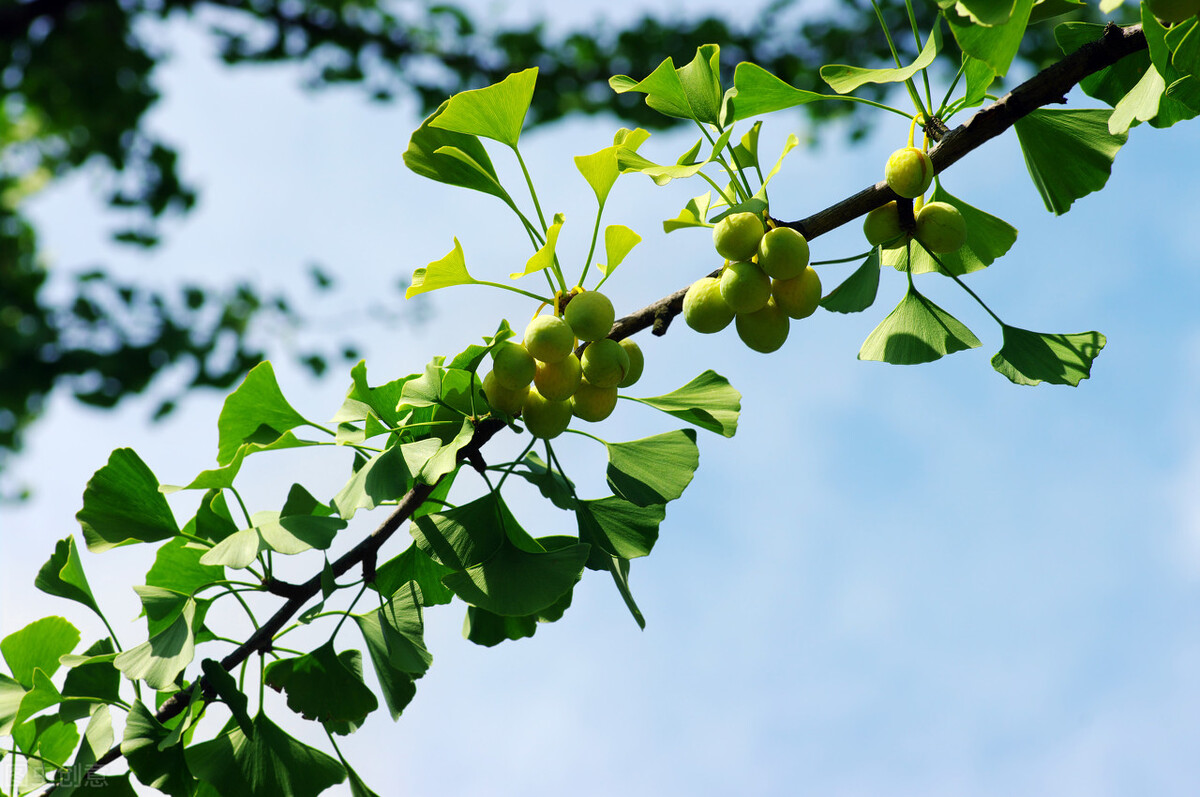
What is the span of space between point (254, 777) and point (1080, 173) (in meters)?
0.74

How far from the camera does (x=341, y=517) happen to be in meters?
0.47

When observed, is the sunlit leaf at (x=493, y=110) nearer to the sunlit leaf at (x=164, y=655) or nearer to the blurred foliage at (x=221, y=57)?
the sunlit leaf at (x=164, y=655)

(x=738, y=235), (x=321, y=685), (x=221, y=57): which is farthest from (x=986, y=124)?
(x=221, y=57)

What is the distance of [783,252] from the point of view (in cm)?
49

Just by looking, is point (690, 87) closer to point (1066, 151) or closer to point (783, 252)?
point (783, 252)

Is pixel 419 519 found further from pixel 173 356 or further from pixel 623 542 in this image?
pixel 173 356

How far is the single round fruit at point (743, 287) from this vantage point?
499mm

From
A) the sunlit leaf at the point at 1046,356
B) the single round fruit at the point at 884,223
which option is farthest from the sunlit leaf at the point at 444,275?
the sunlit leaf at the point at 1046,356

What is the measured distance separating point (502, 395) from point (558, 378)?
0.04m

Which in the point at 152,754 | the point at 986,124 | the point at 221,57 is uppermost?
the point at 221,57

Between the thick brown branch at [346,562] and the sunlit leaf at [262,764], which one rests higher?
the thick brown branch at [346,562]

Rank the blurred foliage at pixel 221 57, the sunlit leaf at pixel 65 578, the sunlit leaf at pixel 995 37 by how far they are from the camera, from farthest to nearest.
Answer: the blurred foliage at pixel 221 57
the sunlit leaf at pixel 65 578
the sunlit leaf at pixel 995 37

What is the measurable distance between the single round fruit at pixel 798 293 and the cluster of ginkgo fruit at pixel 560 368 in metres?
0.11

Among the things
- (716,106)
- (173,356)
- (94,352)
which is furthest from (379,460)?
(94,352)
